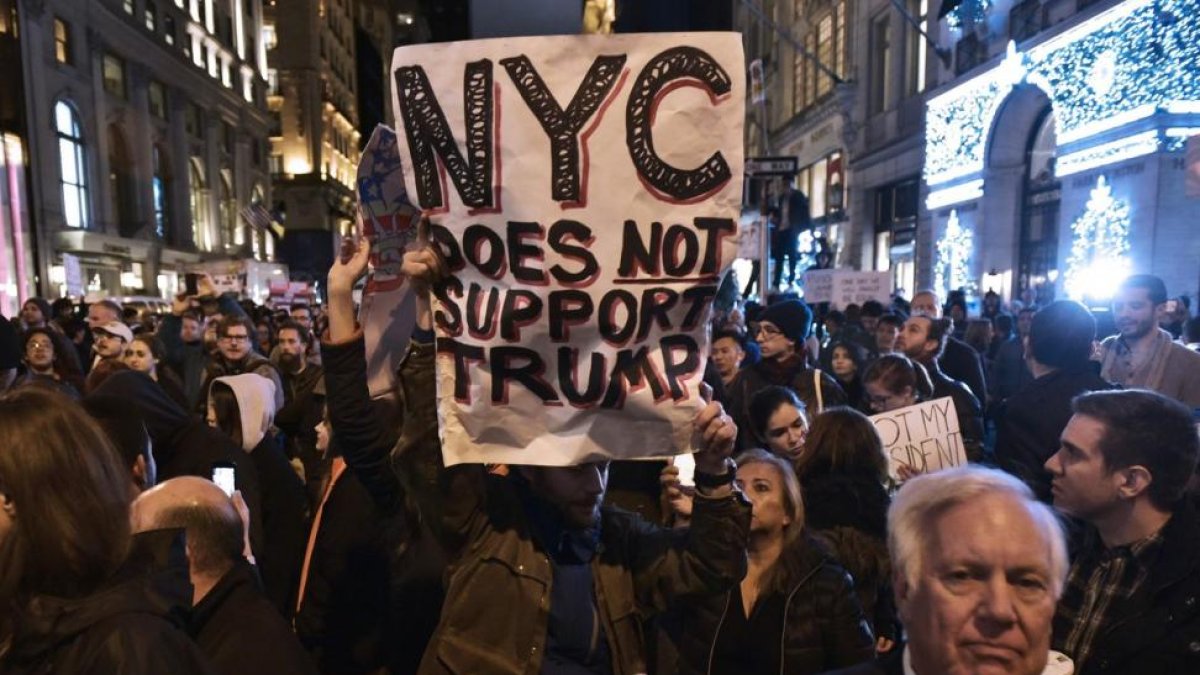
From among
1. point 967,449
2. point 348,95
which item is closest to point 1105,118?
point 967,449

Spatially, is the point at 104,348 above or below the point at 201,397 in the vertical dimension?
above

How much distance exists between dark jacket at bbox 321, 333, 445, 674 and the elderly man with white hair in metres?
1.65

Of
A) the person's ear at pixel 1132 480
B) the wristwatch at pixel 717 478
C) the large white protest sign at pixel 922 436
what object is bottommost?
the large white protest sign at pixel 922 436

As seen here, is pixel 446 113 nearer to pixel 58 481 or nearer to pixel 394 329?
pixel 394 329

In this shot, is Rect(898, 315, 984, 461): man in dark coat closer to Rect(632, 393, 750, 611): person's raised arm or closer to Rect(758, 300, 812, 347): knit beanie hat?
Rect(758, 300, 812, 347): knit beanie hat

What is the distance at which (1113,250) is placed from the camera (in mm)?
12688

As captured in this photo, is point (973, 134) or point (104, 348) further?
point (973, 134)

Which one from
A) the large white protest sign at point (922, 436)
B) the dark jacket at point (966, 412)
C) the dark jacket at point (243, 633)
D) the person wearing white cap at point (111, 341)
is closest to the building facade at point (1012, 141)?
the dark jacket at point (966, 412)

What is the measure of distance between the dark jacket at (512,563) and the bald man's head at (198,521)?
54 centimetres

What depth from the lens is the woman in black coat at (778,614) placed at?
2.49 meters

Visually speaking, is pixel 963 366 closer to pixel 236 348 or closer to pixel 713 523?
pixel 713 523

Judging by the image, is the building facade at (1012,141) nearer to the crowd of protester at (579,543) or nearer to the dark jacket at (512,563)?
the crowd of protester at (579,543)

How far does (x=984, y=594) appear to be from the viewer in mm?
1661

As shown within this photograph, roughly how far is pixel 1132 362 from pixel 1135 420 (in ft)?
10.2
